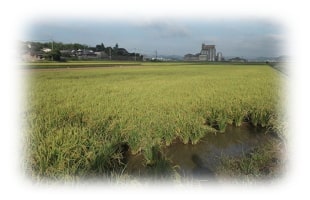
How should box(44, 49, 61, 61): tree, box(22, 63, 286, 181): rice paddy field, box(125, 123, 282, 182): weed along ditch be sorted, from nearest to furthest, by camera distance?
box(22, 63, 286, 181): rice paddy field → box(125, 123, 282, 182): weed along ditch → box(44, 49, 61, 61): tree

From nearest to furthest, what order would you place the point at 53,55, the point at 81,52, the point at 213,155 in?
the point at 213,155, the point at 53,55, the point at 81,52

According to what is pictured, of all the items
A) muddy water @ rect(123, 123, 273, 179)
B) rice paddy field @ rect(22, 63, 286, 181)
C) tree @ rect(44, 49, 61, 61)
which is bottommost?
muddy water @ rect(123, 123, 273, 179)

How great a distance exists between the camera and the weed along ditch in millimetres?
3646

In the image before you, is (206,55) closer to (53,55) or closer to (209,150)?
(53,55)

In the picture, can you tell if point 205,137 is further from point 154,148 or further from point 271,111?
point 271,111

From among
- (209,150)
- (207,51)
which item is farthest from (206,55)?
(209,150)

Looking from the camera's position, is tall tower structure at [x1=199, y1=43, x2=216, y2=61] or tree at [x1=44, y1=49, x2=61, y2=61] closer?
tree at [x1=44, y1=49, x2=61, y2=61]

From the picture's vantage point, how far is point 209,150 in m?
4.79

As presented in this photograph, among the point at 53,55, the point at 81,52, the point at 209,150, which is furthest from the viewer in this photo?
the point at 81,52

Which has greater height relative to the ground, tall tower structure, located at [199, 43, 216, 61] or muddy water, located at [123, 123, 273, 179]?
tall tower structure, located at [199, 43, 216, 61]

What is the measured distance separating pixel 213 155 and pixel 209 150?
0.25 metres

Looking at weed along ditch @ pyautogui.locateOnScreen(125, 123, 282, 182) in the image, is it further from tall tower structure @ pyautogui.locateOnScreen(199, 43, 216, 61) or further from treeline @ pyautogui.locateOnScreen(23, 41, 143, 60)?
tall tower structure @ pyautogui.locateOnScreen(199, 43, 216, 61)

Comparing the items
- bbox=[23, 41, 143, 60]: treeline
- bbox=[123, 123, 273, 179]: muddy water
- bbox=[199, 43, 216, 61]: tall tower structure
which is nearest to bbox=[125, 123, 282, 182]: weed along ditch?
bbox=[123, 123, 273, 179]: muddy water

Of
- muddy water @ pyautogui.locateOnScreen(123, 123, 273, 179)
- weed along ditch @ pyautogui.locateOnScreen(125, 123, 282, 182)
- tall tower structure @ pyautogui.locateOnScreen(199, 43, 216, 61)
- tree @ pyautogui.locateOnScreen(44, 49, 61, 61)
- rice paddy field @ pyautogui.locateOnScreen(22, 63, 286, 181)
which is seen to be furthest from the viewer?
A: tall tower structure @ pyautogui.locateOnScreen(199, 43, 216, 61)
